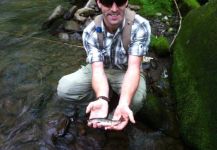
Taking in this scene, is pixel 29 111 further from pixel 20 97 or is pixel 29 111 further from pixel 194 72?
pixel 194 72

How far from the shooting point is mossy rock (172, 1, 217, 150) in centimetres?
489

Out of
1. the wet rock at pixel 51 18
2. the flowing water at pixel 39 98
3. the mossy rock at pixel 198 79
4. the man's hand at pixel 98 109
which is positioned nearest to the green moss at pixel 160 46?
the mossy rock at pixel 198 79

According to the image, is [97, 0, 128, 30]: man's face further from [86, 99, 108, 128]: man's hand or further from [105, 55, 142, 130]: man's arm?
[86, 99, 108, 128]: man's hand

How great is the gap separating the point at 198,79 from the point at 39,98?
2.61 metres

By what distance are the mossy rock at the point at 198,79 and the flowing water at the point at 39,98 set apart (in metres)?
0.42

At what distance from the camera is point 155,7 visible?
9344 millimetres

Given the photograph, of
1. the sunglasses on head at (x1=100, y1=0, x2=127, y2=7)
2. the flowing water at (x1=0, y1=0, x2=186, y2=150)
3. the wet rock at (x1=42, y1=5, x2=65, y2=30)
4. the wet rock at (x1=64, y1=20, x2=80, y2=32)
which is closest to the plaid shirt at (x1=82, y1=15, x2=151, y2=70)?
the sunglasses on head at (x1=100, y1=0, x2=127, y2=7)

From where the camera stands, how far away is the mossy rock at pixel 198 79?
Result: 16.0 feet

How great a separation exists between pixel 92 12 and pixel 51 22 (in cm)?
104

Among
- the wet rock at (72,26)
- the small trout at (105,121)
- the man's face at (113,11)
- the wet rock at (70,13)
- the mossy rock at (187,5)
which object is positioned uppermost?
the man's face at (113,11)

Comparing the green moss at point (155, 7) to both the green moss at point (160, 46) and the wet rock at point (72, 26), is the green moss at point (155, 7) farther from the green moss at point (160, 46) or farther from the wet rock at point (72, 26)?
the green moss at point (160, 46)

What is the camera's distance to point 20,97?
20.3ft

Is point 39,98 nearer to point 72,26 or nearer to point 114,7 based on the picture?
point 114,7

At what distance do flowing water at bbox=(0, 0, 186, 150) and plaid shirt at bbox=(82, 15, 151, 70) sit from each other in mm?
1180
